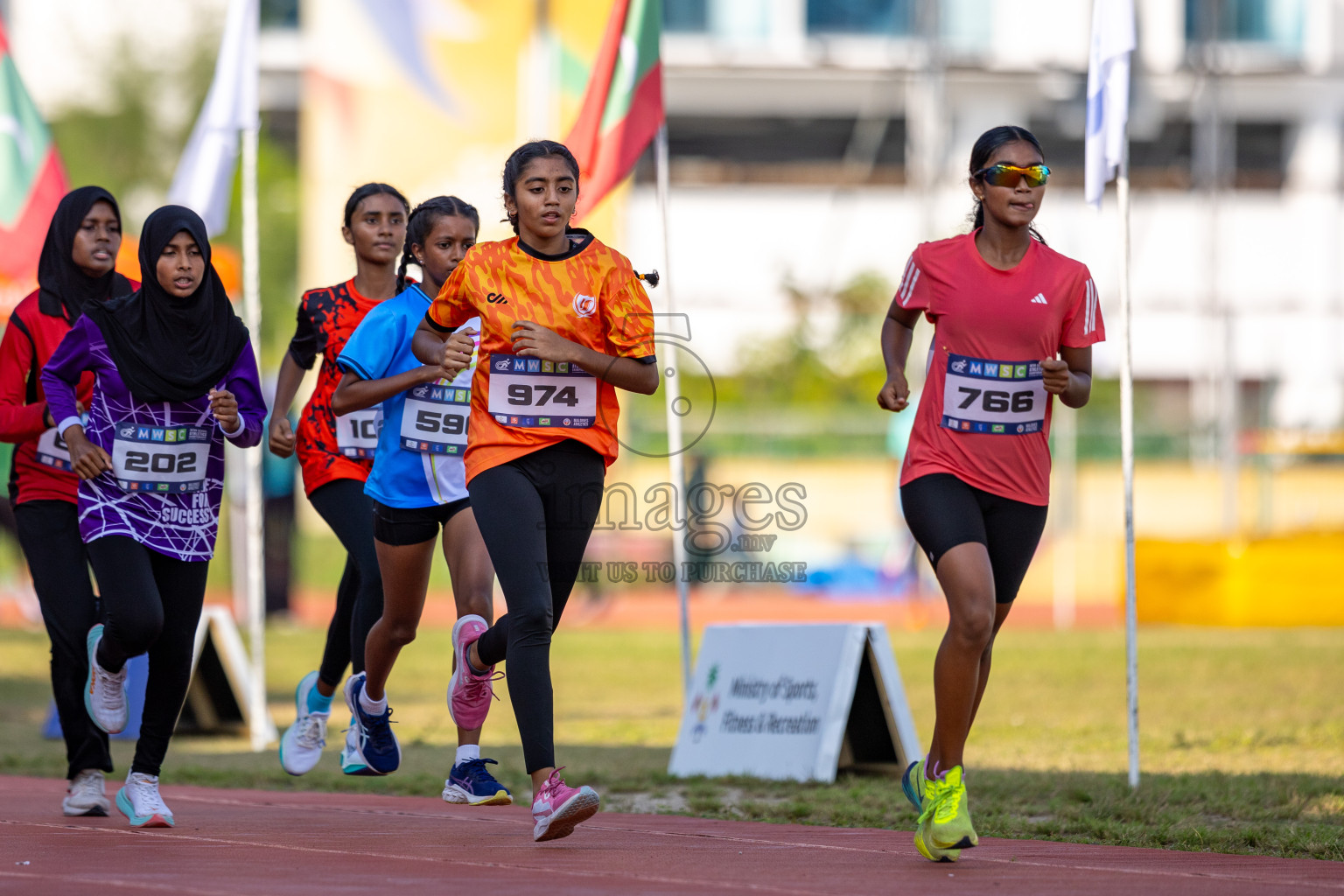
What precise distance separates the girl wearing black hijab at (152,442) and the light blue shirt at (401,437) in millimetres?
485

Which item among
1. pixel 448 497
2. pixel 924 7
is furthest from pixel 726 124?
pixel 448 497

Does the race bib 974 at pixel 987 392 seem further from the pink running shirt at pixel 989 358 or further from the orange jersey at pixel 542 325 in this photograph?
the orange jersey at pixel 542 325

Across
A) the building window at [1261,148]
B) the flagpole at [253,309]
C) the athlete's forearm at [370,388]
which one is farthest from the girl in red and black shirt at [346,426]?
the building window at [1261,148]

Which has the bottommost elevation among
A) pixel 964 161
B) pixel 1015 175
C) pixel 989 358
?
pixel 989 358

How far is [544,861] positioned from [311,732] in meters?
2.42

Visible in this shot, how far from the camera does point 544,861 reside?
18.2 feet

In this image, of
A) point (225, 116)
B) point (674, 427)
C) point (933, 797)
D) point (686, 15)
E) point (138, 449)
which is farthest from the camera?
point (686, 15)

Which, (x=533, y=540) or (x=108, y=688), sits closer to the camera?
(x=533, y=540)

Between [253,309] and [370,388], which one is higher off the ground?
[253,309]

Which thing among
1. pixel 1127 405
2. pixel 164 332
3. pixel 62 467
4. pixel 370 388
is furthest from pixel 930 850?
pixel 62 467

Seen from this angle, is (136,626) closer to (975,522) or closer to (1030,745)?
(975,522)

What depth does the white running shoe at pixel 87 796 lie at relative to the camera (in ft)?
22.7

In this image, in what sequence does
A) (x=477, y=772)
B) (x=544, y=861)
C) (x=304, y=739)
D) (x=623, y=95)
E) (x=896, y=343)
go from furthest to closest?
(x=623, y=95)
(x=304, y=739)
(x=477, y=772)
(x=896, y=343)
(x=544, y=861)

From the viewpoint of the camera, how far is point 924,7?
2794 centimetres
